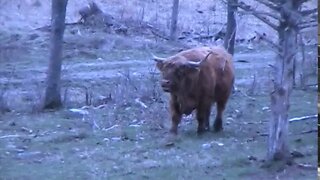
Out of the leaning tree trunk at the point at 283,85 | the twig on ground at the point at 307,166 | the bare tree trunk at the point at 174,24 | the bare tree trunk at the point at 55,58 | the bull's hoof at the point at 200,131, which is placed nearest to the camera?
the leaning tree trunk at the point at 283,85

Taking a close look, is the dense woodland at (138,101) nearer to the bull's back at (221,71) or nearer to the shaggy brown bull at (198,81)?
the shaggy brown bull at (198,81)

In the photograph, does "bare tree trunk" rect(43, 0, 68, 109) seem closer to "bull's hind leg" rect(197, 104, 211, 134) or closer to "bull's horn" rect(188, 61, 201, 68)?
"bull's hind leg" rect(197, 104, 211, 134)

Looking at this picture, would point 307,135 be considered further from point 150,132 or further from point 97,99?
point 97,99

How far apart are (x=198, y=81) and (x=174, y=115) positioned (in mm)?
725

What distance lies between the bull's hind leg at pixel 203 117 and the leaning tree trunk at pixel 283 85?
3.30 metres

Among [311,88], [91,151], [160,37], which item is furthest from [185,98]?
[160,37]

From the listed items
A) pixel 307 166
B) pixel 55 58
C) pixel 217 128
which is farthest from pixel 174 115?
pixel 55 58

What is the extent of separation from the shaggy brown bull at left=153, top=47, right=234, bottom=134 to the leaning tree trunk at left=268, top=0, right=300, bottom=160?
118 inches

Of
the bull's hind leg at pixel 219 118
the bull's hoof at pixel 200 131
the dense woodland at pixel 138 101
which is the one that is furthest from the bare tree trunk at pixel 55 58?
the bull's hoof at pixel 200 131

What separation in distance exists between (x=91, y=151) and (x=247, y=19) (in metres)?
25.9

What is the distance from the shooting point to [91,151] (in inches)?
508

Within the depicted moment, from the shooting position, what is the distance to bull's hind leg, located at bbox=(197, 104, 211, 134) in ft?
46.3

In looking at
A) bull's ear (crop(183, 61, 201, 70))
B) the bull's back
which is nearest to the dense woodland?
the bull's back

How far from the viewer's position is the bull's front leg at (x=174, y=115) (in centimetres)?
1376
